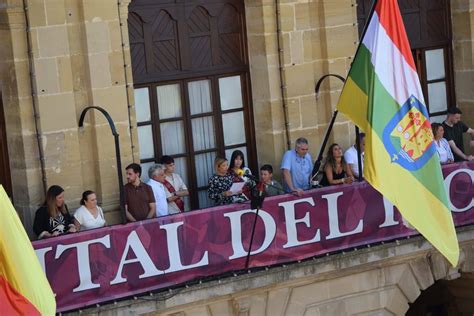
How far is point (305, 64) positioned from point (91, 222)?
450cm

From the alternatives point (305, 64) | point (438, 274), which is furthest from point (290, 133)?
point (438, 274)

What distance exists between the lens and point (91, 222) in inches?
960

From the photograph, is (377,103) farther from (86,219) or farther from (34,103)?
(34,103)

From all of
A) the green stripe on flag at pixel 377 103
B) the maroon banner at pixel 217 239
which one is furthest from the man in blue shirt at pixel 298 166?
the green stripe on flag at pixel 377 103

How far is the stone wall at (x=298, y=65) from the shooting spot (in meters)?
27.0

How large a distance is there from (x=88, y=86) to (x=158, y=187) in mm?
A: 1570

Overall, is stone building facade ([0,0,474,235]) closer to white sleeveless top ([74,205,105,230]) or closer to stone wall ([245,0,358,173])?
stone wall ([245,0,358,173])

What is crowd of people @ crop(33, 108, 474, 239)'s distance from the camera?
24281 mm

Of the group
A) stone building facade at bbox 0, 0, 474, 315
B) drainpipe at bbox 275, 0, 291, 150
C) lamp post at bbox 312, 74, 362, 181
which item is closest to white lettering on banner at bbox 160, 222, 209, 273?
stone building facade at bbox 0, 0, 474, 315

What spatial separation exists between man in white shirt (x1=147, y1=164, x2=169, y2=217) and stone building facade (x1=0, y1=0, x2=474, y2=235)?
0.51 meters

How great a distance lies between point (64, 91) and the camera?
25.0m

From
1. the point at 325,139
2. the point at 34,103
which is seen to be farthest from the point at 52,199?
the point at 325,139

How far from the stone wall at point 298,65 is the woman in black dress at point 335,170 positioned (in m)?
0.79

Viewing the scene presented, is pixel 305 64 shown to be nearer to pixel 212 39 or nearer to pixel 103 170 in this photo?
pixel 212 39
